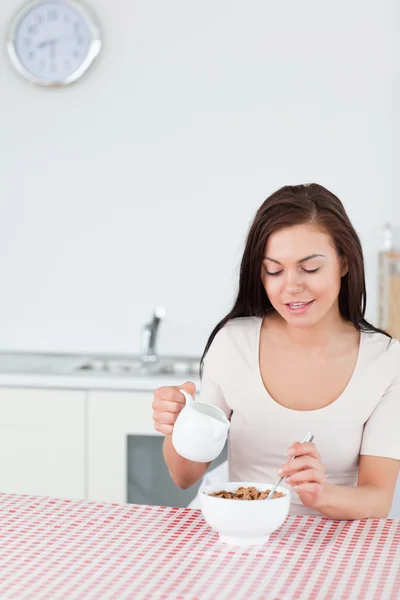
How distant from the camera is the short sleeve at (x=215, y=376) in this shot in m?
1.87

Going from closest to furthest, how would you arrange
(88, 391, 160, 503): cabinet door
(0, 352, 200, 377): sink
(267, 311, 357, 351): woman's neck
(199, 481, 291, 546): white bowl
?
(199, 481, 291, 546): white bowl → (267, 311, 357, 351): woman's neck → (88, 391, 160, 503): cabinet door → (0, 352, 200, 377): sink

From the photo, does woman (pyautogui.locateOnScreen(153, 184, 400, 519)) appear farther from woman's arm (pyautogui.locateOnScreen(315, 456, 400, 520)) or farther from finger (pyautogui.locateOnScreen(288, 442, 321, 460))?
finger (pyautogui.locateOnScreen(288, 442, 321, 460))

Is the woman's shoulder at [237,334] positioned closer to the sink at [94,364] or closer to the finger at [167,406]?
the finger at [167,406]

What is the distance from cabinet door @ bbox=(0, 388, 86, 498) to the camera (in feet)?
9.73

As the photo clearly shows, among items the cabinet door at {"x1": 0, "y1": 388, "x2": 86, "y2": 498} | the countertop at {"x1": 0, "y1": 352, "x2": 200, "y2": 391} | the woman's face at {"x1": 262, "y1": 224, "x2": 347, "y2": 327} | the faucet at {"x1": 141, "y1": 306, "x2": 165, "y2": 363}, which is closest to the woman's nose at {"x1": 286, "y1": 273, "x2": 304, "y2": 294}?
the woman's face at {"x1": 262, "y1": 224, "x2": 347, "y2": 327}

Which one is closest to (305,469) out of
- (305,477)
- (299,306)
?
(305,477)

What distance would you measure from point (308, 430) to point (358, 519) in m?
0.26

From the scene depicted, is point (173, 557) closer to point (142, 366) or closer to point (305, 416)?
point (305, 416)

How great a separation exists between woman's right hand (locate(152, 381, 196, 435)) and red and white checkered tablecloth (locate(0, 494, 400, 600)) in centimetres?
14

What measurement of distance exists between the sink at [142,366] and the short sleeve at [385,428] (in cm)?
145

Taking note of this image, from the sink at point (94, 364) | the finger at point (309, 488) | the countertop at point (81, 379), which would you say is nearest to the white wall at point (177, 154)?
the sink at point (94, 364)

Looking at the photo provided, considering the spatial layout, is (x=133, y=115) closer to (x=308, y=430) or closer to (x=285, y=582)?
(x=308, y=430)

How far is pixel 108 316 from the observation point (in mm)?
3469

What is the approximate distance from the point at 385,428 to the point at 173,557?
59 cm
